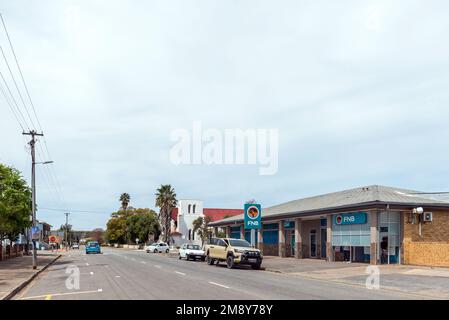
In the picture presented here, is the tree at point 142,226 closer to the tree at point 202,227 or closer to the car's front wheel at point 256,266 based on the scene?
the tree at point 202,227

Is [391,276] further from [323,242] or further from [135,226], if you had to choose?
[135,226]

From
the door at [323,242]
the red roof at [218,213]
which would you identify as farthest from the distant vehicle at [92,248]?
the red roof at [218,213]

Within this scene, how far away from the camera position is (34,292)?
737 inches

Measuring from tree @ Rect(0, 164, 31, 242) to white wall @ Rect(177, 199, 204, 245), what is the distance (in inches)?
2358

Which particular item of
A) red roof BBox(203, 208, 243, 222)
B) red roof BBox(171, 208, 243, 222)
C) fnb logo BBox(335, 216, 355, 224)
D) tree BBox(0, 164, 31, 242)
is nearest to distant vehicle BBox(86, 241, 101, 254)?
tree BBox(0, 164, 31, 242)

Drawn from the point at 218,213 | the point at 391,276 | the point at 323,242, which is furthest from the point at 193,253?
the point at 218,213

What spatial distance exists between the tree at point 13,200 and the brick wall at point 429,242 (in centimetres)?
2640

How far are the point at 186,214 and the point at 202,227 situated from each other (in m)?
9.99

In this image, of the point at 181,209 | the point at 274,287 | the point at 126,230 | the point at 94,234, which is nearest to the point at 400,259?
the point at 274,287

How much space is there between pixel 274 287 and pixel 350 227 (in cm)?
1802

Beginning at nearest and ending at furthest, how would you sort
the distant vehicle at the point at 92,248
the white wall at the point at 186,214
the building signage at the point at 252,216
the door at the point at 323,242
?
the building signage at the point at 252,216 → the door at the point at 323,242 → the distant vehicle at the point at 92,248 → the white wall at the point at 186,214

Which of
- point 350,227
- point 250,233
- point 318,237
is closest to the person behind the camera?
point 350,227

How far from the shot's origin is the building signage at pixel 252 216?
1661 inches

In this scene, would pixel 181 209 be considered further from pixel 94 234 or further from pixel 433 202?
pixel 94 234
